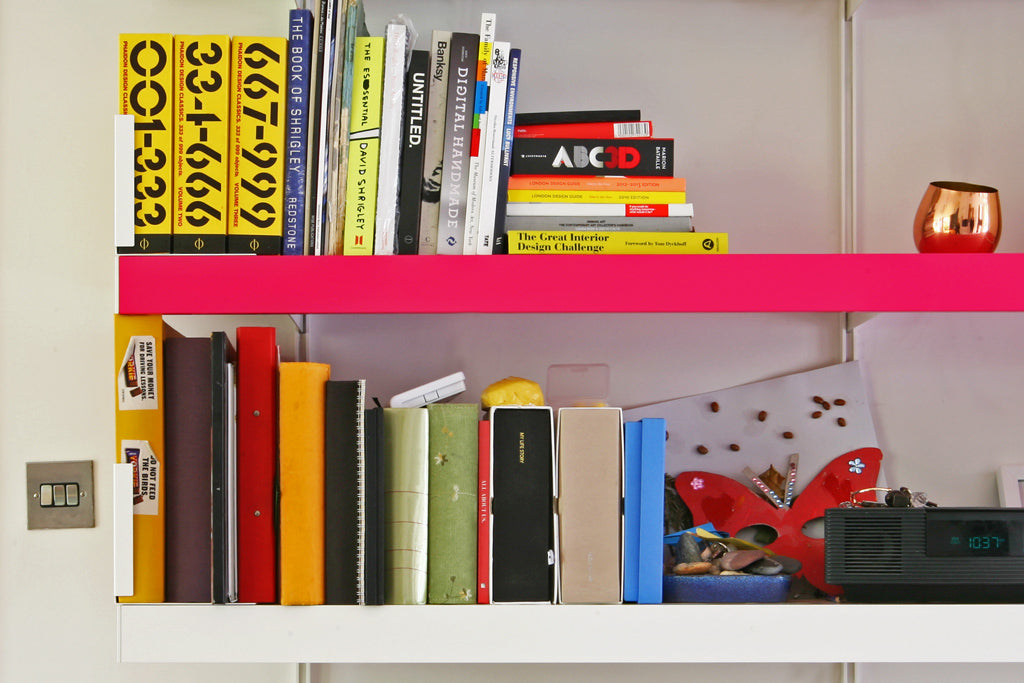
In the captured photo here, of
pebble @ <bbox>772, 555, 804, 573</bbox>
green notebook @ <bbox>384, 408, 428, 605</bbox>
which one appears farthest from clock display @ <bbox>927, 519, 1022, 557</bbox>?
green notebook @ <bbox>384, 408, 428, 605</bbox>

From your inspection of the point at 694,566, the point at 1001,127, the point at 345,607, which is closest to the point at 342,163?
the point at 345,607

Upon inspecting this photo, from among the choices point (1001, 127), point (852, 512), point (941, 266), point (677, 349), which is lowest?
point (852, 512)

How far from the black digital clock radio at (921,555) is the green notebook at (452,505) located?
419 millimetres

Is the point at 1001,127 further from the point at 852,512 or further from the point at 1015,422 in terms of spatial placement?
the point at 852,512

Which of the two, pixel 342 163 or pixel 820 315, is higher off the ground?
pixel 342 163

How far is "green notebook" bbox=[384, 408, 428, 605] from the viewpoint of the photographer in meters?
1.02

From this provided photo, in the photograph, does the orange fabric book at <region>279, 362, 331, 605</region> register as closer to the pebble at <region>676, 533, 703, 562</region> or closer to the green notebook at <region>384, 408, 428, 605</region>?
the green notebook at <region>384, 408, 428, 605</region>

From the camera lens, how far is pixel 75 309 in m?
1.33

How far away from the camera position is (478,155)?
1.10 m

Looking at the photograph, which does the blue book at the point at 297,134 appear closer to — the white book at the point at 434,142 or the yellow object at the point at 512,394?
the white book at the point at 434,142

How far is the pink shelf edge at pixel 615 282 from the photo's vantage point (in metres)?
1.01

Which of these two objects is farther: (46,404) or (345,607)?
(46,404)

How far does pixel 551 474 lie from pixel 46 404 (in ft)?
2.60

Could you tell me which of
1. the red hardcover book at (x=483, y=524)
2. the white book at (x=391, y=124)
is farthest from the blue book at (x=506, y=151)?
the red hardcover book at (x=483, y=524)
